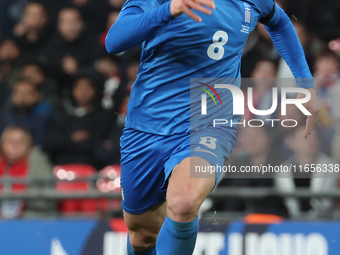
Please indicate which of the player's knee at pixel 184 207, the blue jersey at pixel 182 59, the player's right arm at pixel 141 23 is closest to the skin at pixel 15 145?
the blue jersey at pixel 182 59

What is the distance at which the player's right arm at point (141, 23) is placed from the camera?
243cm

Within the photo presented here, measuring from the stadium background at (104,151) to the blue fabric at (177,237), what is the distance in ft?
6.14

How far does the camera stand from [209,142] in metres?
2.70

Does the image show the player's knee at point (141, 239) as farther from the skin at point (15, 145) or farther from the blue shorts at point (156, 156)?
the skin at point (15, 145)

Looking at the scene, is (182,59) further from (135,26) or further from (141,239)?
(141,239)

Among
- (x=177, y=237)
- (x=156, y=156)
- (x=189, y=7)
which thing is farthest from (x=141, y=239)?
(x=189, y=7)

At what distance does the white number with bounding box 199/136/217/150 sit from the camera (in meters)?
2.68

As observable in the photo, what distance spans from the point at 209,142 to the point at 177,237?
55cm

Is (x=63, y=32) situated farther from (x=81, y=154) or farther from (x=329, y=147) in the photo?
(x=329, y=147)

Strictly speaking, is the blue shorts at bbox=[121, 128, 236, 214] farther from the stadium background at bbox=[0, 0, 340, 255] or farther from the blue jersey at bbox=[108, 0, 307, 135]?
the stadium background at bbox=[0, 0, 340, 255]

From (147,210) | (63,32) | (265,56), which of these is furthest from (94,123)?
(147,210)

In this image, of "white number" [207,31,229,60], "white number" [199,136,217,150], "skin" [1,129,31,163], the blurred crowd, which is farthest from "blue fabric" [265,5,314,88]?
"skin" [1,129,31,163]

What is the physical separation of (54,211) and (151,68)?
2372 millimetres

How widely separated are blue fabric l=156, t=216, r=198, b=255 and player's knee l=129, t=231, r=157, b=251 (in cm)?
68
